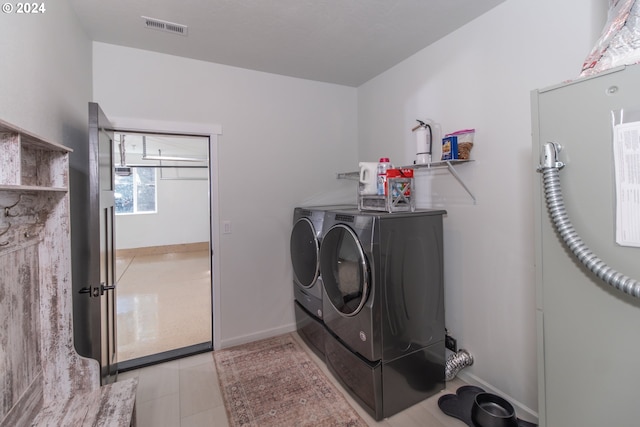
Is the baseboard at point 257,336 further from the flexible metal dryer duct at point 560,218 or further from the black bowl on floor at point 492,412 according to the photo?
the flexible metal dryer duct at point 560,218

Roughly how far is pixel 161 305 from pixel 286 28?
3.53 m

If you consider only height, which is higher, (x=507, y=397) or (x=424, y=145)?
(x=424, y=145)

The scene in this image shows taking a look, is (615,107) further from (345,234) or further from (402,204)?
(345,234)

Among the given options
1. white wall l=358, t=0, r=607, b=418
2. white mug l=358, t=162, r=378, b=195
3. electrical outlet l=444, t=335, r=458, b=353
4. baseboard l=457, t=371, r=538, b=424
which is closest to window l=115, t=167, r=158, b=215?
white mug l=358, t=162, r=378, b=195

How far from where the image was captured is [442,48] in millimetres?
2199

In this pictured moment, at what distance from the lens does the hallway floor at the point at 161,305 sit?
2812mm

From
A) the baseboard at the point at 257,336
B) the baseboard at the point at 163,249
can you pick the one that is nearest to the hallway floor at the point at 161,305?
the baseboard at the point at 163,249

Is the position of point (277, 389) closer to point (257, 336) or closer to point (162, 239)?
point (257, 336)

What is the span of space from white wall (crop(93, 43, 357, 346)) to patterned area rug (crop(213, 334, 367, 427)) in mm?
274

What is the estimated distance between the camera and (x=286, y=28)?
2066 millimetres

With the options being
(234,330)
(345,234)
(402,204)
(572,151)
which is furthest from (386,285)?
(234,330)

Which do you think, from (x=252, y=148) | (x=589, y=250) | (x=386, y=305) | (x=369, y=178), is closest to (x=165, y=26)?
(x=252, y=148)

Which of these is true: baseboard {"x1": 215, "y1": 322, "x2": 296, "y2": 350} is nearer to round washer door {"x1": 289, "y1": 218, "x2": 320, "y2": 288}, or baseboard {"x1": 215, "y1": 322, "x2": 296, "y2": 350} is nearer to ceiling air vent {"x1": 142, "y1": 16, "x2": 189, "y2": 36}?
round washer door {"x1": 289, "y1": 218, "x2": 320, "y2": 288}

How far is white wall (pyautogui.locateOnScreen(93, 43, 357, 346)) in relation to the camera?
94.3 inches
